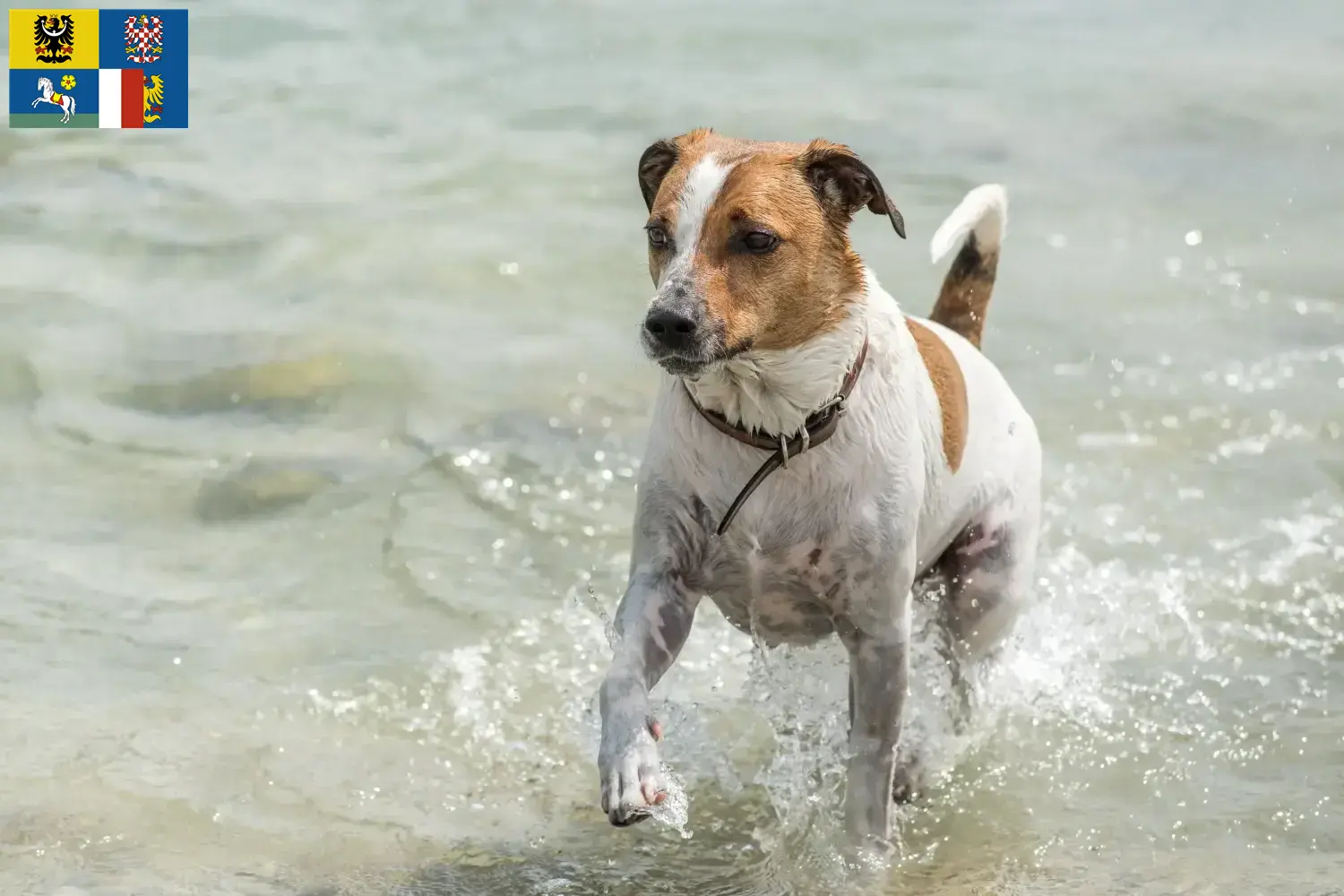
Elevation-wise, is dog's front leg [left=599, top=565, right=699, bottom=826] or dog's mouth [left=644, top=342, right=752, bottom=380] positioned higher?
dog's mouth [left=644, top=342, right=752, bottom=380]

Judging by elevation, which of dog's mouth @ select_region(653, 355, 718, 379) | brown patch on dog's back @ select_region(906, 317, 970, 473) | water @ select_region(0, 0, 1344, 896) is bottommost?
water @ select_region(0, 0, 1344, 896)

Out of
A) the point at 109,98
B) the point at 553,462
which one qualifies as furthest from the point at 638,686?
the point at 109,98

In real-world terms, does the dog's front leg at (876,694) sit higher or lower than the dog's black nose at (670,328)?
lower

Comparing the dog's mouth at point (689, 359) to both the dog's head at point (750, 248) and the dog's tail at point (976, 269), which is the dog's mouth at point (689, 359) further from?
the dog's tail at point (976, 269)

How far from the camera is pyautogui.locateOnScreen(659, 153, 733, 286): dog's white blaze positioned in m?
4.14

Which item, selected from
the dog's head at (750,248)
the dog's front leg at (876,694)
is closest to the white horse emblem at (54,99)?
the dog's head at (750,248)

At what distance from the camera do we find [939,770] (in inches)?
213

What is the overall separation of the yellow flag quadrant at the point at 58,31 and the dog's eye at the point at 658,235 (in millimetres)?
8198

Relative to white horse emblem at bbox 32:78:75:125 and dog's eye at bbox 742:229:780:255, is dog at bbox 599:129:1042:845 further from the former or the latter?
white horse emblem at bbox 32:78:75:125

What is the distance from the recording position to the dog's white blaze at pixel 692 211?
414 centimetres

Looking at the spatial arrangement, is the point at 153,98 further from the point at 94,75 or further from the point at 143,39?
the point at 94,75

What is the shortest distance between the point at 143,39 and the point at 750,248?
350 inches

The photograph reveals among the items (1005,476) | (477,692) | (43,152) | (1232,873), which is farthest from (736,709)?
(43,152)

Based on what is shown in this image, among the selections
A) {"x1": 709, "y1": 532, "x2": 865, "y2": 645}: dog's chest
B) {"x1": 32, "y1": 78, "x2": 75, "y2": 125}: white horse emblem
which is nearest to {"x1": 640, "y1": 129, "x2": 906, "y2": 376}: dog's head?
{"x1": 709, "y1": 532, "x2": 865, "y2": 645}: dog's chest
